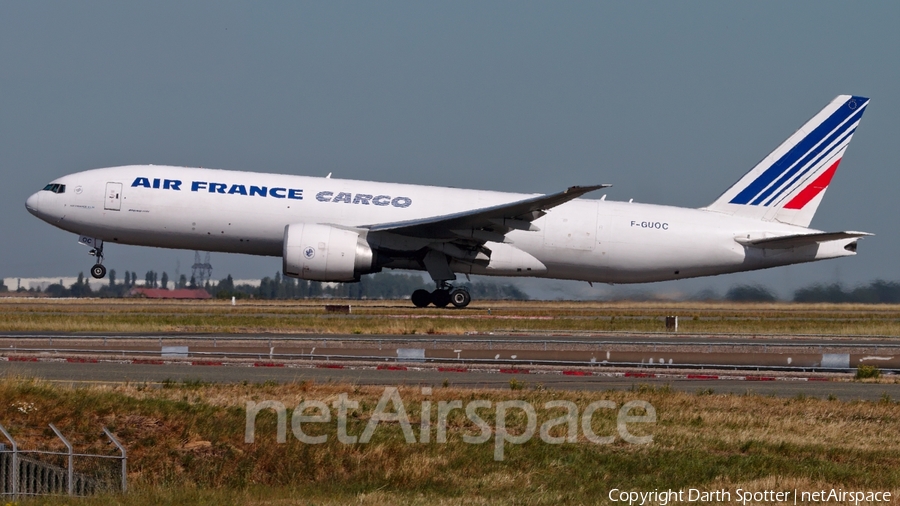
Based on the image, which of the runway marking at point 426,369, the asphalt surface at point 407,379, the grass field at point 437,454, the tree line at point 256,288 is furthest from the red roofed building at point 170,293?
the grass field at point 437,454

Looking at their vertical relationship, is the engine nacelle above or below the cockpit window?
below

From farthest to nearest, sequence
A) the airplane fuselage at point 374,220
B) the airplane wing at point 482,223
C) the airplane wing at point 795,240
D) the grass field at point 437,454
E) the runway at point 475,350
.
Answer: the airplane wing at point 795,240 < the airplane fuselage at point 374,220 < the airplane wing at point 482,223 < the runway at point 475,350 < the grass field at point 437,454

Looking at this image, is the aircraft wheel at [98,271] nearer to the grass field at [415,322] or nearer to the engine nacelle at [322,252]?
the grass field at [415,322]

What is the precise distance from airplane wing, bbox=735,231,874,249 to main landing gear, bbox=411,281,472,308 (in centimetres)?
1099

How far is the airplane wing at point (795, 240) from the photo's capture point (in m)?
39.1

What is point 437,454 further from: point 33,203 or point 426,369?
point 33,203

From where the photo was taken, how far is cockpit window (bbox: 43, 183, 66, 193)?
1550 inches

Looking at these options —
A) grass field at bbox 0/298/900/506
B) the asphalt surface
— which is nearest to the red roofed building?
the asphalt surface

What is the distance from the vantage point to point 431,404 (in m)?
15.6

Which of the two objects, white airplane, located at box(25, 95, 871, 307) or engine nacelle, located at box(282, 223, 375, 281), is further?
white airplane, located at box(25, 95, 871, 307)

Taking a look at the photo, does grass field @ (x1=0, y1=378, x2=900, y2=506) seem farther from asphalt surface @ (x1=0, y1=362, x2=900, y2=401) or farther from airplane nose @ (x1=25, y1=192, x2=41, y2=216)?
airplane nose @ (x1=25, y1=192, x2=41, y2=216)

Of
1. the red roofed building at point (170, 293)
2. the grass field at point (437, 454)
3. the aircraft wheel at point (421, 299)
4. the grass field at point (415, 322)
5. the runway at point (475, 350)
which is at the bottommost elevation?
the grass field at point (437, 454)

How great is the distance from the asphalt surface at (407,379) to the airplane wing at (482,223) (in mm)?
15609

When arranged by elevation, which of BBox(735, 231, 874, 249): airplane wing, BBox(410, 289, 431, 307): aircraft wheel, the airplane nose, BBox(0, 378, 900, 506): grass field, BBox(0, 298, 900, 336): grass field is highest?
the airplane nose
